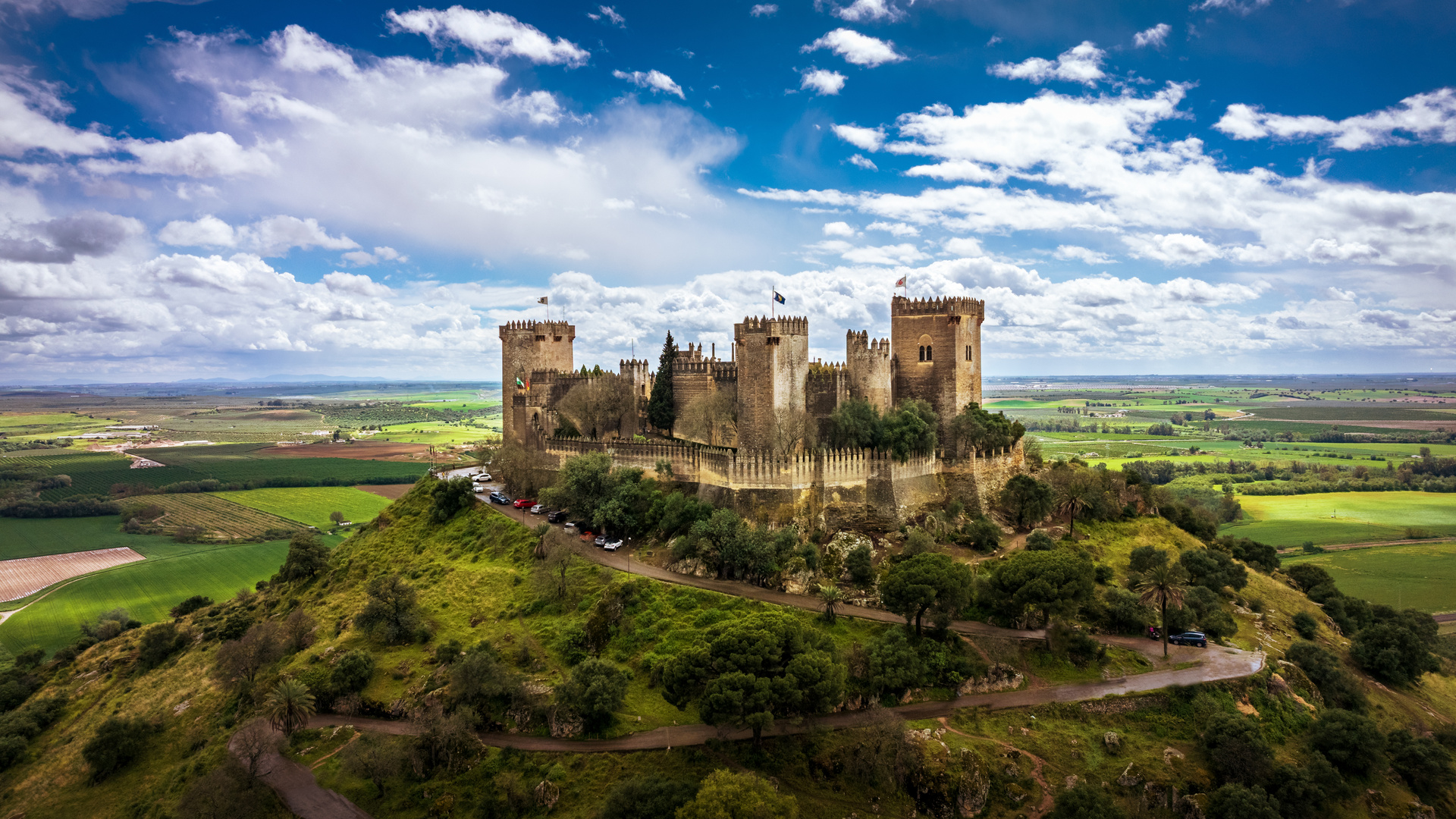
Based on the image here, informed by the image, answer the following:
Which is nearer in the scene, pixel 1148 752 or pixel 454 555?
pixel 1148 752

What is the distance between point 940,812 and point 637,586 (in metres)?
21.4

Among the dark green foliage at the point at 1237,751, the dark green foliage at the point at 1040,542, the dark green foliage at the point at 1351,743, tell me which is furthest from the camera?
the dark green foliage at the point at 1040,542

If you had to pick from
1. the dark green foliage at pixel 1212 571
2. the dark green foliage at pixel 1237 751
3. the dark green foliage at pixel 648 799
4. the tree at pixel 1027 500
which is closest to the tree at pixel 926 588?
the dark green foliage at pixel 1237 751

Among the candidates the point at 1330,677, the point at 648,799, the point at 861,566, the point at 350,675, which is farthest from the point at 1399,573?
the point at 350,675

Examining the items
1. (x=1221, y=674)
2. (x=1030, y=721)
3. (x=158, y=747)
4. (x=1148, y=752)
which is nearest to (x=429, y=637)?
(x=158, y=747)

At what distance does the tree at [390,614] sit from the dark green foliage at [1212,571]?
56892 mm

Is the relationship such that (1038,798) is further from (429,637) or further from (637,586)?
(429,637)

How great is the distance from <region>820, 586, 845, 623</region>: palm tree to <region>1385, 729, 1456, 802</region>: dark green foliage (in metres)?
30.6

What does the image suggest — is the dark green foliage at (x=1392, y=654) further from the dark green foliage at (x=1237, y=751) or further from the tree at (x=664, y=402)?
the tree at (x=664, y=402)

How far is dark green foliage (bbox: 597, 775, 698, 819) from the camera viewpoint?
32.0 meters

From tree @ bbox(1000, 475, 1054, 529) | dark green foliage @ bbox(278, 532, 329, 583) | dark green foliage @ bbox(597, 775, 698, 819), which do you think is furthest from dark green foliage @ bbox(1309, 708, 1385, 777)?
dark green foliage @ bbox(278, 532, 329, 583)

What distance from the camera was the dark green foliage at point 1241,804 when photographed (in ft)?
109

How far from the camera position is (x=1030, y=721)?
38.2 metres

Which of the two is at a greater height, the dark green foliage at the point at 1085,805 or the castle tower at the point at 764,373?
the castle tower at the point at 764,373
